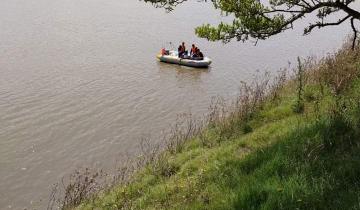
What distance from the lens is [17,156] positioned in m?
12.8

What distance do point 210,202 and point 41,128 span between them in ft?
35.0

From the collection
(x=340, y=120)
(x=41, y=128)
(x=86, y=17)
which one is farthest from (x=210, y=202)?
(x=86, y=17)

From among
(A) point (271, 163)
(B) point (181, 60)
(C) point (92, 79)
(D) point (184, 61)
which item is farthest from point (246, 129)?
(B) point (181, 60)

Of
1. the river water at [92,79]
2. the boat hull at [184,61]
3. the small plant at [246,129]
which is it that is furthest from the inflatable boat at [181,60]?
the small plant at [246,129]

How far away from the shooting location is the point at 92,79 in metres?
21.2

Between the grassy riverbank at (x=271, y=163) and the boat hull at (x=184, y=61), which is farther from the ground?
the grassy riverbank at (x=271, y=163)

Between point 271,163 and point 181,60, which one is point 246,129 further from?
point 181,60

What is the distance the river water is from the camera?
12.9 m

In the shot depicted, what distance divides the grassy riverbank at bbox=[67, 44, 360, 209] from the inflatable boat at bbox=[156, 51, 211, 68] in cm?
1544

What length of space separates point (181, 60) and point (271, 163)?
2093cm

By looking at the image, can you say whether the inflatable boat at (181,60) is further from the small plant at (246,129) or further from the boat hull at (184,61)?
the small plant at (246,129)

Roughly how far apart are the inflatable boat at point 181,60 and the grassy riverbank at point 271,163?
15440 millimetres

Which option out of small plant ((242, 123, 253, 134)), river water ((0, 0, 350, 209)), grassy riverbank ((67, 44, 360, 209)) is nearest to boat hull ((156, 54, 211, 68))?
river water ((0, 0, 350, 209))

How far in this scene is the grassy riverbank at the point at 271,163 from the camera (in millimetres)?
4934
